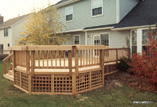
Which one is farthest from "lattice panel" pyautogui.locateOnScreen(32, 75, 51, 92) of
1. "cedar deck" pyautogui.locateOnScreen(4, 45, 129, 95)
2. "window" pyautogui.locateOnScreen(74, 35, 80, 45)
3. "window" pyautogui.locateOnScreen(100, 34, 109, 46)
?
"window" pyautogui.locateOnScreen(74, 35, 80, 45)

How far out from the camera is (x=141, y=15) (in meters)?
10.4

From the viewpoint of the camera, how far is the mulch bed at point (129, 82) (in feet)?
20.7

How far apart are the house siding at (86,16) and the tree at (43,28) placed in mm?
1284

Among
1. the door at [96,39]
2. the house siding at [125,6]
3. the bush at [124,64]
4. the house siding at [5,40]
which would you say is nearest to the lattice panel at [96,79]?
the bush at [124,64]

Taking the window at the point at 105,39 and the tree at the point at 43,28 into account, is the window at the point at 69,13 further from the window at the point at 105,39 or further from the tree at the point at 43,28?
the window at the point at 105,39

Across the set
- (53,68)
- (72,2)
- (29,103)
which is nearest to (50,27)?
(72,2)

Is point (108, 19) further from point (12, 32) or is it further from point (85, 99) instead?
point (12, 32)

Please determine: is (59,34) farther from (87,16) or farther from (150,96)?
(150,96)

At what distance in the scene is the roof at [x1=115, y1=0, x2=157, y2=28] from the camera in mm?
9244

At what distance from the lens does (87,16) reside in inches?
508

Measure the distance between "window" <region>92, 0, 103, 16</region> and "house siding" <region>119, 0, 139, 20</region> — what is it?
5.13 feet

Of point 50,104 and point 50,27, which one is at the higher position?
point 50,27

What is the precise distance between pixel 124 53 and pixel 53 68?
5470 millimetres

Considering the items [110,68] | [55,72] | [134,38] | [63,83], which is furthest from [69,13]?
[63,83]
